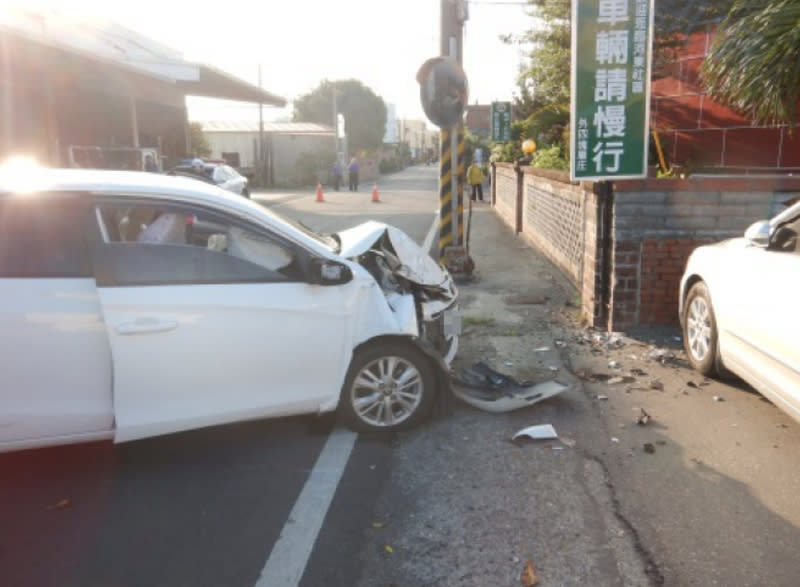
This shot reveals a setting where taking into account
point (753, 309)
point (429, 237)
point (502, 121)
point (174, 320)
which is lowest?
point (429, 237)

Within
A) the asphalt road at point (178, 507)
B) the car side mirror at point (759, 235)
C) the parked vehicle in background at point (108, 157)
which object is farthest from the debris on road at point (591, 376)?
the parked vehicle in background at point (108, 157)

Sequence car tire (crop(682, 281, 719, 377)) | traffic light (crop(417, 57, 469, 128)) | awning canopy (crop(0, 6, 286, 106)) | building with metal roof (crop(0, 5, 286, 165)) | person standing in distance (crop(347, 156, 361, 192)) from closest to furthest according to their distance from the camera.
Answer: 1. car tire (crop(682, 281, 719, 377))
2. traffic light (crop(417, 57, 469, 128))
3. awning canopy (crop(0, 6, 286, 106))
4. building with metal roof (crop(0, 5, 286, 165))
5. person standing in distance (crop(347, 156, 361, 192))

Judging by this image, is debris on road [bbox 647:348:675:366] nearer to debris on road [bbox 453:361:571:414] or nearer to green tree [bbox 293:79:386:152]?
debris on road [bbox 453:361:571:414]

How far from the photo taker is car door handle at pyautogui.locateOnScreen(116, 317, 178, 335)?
357cm

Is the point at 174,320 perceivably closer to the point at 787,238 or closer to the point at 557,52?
the point at 787,238

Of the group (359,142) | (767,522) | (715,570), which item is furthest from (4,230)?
(359,142)

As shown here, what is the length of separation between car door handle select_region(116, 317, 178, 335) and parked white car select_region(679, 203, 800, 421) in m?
3.33

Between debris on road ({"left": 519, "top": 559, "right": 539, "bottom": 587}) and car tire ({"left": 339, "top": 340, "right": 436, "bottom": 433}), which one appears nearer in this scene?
debris on road ({"left": 519, "top": 559, "right": 539, "bottom": 587})

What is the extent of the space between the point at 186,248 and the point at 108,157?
2159 centimetres

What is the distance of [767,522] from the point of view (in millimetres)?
3373

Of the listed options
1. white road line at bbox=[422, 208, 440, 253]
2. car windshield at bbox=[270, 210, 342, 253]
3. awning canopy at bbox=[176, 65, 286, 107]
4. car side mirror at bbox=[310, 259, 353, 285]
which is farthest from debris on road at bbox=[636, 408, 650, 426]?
awning canopy at bbox=[176, 65, 286, 107]

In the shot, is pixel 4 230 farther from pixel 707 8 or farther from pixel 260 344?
pixel 707 8

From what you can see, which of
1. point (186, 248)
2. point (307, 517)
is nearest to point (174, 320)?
point (186, 248)

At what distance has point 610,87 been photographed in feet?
21.4
